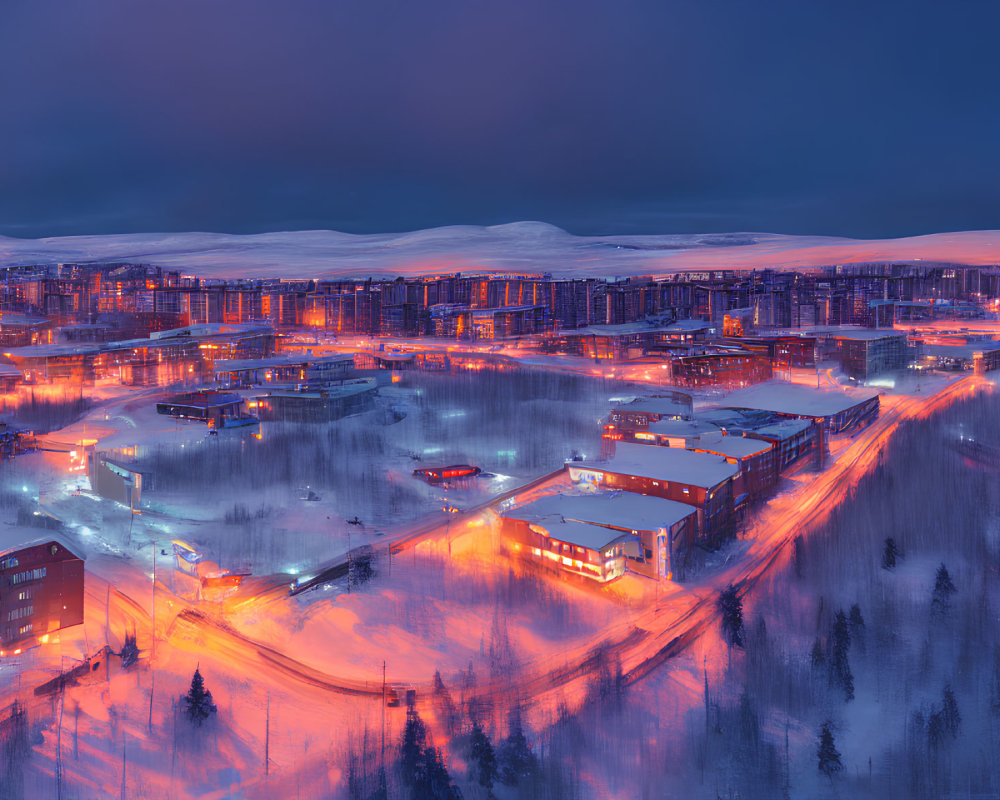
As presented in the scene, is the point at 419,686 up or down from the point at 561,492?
down

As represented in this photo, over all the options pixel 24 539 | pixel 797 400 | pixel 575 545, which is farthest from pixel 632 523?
pixel 797 400

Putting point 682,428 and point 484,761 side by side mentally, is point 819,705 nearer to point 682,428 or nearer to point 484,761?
point 484,761

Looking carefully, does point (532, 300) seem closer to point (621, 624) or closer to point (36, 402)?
point (36, 402)

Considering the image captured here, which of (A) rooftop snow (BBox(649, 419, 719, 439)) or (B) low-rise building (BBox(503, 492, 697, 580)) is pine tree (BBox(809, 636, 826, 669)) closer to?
(B) low-rise building (BBox(503, 492, 697, 580))

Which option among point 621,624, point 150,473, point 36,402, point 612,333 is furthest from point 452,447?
point 612,333

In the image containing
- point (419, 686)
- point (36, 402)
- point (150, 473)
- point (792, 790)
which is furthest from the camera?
point (36, 402)

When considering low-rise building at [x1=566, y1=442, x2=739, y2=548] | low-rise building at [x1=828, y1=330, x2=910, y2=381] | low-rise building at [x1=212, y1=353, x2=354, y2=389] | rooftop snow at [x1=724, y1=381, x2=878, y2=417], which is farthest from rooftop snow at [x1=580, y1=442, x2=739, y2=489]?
low-rise building at [x1=828, y1=330, x2=910, y2=381]

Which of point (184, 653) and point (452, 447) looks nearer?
point (184, 653)
